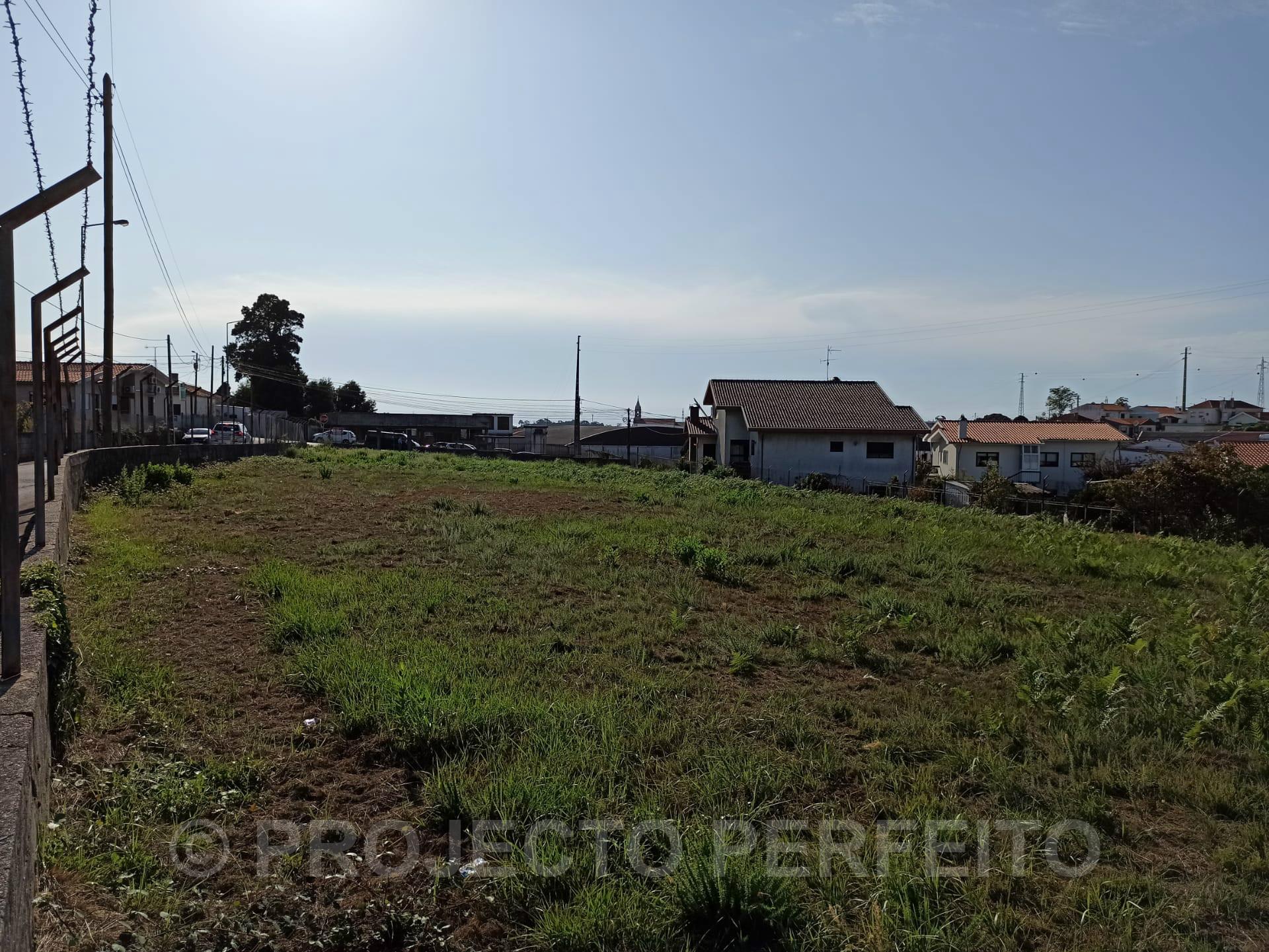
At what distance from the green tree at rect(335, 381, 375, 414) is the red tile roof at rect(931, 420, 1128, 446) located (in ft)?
191

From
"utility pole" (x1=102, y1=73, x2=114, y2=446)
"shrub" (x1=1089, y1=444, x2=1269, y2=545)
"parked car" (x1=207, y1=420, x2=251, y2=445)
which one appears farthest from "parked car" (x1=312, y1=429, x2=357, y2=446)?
"shrub" (x1=1089, y1=444, x2=1269, y2=545)

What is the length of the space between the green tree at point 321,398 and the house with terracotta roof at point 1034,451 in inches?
2292

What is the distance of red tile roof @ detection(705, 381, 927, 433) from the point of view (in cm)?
4041

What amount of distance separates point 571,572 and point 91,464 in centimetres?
1147

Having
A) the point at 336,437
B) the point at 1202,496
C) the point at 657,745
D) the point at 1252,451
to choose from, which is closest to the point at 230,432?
the point at 336,437

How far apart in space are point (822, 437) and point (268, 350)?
51.2m

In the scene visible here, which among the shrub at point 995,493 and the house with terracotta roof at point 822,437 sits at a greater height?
the house with terracotta roof at point 822,437

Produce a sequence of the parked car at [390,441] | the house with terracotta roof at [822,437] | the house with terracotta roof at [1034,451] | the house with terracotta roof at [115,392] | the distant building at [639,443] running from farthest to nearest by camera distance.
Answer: the distant building at [639,443]
the parked car at [390,441]
the house with terracotta roof at [1034,451]
the house with terracotta roof at [822,437]
the house with terracotta roof at [115,392]

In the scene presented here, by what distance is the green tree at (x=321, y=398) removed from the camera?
80562 mm

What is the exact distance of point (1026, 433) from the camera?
48.9m

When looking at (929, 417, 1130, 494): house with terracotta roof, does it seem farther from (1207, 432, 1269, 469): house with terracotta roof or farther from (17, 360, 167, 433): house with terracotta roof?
(17, 360, 167, 433): house with terracotta roof

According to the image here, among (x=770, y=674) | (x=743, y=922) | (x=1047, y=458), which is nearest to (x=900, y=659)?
(x=770, y=674)

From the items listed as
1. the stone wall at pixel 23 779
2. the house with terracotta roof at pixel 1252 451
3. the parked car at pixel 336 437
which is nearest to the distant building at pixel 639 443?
the parked car at pixel 336 437

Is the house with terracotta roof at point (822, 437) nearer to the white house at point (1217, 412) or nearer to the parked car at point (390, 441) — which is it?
the parked car at point (390, 441)
